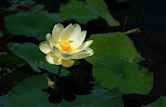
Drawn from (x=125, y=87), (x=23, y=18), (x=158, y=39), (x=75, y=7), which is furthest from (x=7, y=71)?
(x=158, y=39)

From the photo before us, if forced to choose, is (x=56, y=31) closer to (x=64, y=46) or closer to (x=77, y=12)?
(x=64, y=46)

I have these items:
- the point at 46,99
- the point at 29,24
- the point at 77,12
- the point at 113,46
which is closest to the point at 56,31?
the point at 46,99

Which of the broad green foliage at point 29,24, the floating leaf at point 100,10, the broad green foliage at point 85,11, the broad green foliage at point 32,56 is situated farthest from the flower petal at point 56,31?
the floating leaf at point 100,10

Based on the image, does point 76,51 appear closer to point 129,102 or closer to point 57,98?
point 57,98

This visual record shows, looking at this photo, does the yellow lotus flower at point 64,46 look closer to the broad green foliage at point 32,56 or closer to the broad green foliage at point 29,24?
the broad green foliage at point 32,56

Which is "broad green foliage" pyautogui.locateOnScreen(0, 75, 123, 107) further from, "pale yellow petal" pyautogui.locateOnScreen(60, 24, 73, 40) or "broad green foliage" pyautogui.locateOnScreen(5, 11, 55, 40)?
"broad green foliage" pyautogui.locateOnScreen(5, 11, 55, 40)

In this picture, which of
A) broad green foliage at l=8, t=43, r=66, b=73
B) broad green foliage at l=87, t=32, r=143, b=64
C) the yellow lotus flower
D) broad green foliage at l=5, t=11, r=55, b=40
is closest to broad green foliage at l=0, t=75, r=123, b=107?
the yellow lotus flower
